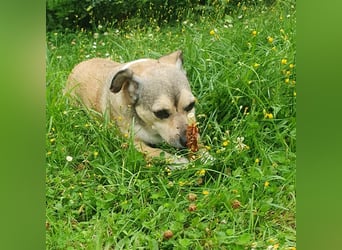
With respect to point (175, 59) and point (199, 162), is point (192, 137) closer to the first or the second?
point (199, 162)

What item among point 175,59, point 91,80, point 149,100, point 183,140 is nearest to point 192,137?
point 183,140

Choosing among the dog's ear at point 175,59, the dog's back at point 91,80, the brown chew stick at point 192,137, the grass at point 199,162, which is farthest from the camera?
the dog's back at point 91,80

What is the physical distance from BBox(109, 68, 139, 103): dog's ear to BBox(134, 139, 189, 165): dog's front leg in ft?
0.79

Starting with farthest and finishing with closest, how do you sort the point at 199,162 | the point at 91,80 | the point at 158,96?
the point at 91,80 → the point at 158,96 → the point at 199,162

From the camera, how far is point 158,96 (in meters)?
2.65

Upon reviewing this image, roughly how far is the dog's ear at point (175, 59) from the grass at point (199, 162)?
4 cm

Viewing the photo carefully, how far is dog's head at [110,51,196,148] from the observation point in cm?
259

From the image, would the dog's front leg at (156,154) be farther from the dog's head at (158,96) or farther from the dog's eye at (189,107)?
the dog's eye at (189,107)

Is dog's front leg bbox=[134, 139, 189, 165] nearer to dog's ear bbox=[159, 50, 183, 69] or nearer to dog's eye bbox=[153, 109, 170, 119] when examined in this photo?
dog's eye bbox=[153, 109, 170, 119]

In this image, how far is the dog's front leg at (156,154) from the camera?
258 cm

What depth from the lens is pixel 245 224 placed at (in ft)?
7.77

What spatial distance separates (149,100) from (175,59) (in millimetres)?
236

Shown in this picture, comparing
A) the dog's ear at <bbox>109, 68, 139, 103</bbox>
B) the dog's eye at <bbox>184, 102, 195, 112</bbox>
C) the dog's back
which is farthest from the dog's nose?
the dog's back

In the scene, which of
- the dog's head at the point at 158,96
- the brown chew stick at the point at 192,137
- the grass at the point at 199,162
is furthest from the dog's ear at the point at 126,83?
the brown chew stick at the point at 192,137
